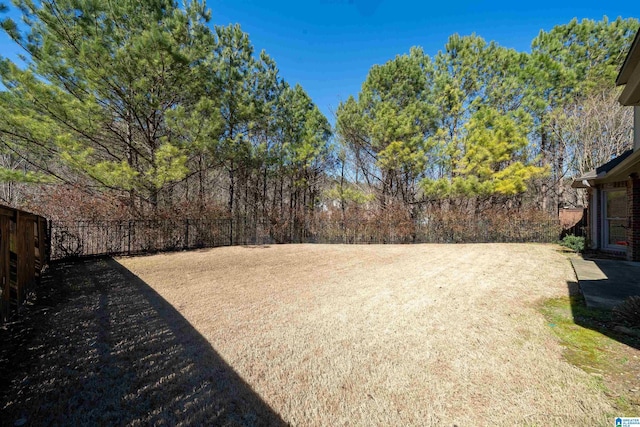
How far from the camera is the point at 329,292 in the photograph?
4.36m

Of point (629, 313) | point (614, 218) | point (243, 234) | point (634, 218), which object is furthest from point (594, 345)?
point (243, 234)

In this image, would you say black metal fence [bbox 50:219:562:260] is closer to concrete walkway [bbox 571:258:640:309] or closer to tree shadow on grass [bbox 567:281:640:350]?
concrete walkway [bbox 571:258:640:309]

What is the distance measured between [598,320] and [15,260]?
7.70m

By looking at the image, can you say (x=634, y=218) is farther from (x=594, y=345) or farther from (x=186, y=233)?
(x=186, y=233)

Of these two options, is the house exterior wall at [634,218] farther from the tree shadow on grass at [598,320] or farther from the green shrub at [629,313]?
the green shrub at [629,313]

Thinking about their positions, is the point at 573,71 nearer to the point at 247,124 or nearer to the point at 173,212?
the point at 247,124

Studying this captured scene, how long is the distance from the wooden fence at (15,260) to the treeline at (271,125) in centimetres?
402

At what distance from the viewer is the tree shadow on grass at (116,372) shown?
1.69m

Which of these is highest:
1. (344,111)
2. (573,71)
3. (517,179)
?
(573,71)

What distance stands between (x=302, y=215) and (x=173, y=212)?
19.4 feet

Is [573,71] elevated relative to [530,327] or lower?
elevated

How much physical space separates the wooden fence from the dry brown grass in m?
1.68

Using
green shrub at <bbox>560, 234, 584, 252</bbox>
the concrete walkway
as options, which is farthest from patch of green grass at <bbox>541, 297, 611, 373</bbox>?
green shrub at <bbox>560, 234, 584, 252</bbox>

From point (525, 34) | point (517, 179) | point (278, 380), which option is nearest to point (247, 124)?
point (278, 380)
